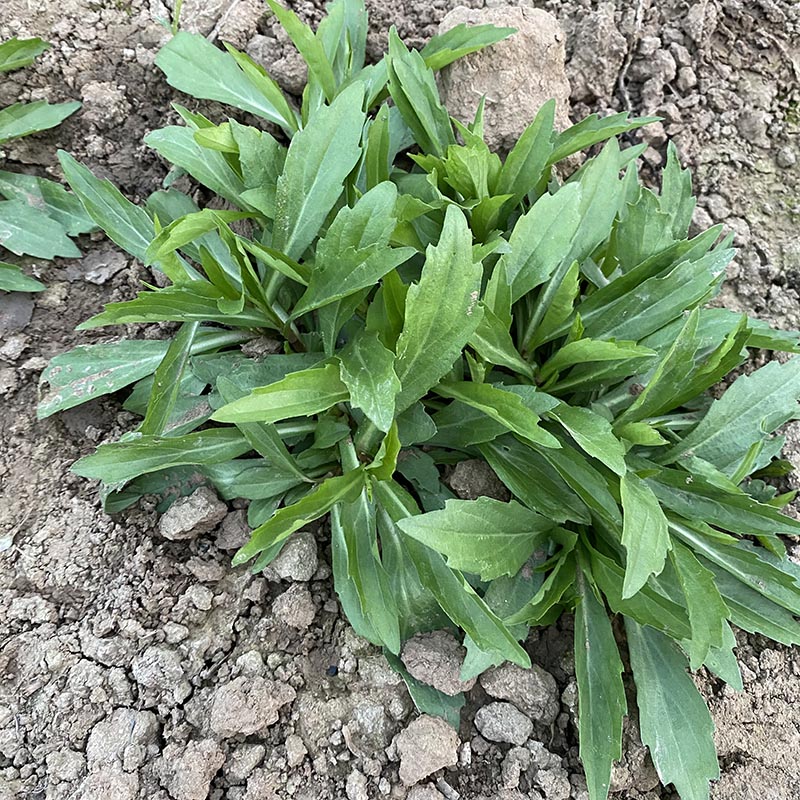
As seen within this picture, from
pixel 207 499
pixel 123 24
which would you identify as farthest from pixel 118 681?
pixel 123 24

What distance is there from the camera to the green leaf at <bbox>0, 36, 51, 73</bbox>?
1805 mm

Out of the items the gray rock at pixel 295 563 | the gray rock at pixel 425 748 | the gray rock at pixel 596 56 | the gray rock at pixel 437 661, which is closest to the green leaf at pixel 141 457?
the gray rock at pixel 295 563

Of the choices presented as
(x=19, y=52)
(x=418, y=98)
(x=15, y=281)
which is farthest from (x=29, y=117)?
(x=418, y=98)

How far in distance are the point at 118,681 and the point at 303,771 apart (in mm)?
432

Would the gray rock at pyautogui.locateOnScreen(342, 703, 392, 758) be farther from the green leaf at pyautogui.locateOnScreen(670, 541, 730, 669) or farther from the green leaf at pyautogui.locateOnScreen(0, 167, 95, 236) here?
the green leaf at pyautogui.locateOnScreen(0, 167, 95, 236)

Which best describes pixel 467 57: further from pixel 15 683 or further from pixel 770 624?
pixel 15 683

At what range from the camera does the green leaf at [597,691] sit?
1354 millimetres

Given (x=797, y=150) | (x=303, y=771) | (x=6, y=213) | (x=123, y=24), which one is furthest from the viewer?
(x=797, y=150)

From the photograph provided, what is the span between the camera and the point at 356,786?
137 cm

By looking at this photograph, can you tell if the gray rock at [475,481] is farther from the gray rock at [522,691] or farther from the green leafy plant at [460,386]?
the gray rock at [522,691]

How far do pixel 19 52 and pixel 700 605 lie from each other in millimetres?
2173

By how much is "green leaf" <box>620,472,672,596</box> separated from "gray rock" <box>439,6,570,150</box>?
1072 millimetres

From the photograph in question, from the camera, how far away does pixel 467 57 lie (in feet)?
6.13

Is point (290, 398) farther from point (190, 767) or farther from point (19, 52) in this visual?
point (19, 52)
